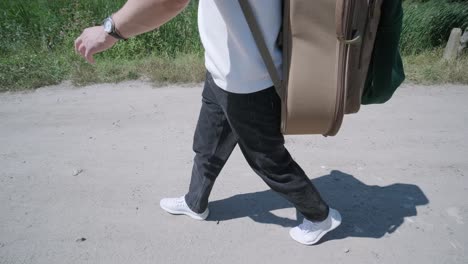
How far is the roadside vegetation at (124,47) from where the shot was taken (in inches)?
159

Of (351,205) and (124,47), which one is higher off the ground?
(124,47)

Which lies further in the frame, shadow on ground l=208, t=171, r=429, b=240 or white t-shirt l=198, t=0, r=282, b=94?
shadow on ground l=208, t=171, r=429, b=240

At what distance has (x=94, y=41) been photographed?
1.58 meters

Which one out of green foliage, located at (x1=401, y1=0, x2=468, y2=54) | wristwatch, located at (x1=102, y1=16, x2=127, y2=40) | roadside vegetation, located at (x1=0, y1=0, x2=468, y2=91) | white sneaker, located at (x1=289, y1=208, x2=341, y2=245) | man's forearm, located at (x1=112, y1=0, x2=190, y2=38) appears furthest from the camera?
green foliage, located at (x1=401, y1=0, x2=468, y2=54)

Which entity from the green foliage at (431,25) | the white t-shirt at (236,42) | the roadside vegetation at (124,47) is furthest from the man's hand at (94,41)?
the green foliage at (431,25)

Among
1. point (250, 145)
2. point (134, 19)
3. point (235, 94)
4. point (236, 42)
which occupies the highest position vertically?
point (134, 19)

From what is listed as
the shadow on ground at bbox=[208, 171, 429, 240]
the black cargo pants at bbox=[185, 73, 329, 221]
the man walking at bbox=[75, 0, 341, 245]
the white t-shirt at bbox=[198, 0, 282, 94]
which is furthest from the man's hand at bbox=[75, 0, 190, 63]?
the shadow on ground at bbox=[208, 171, 429, 240]

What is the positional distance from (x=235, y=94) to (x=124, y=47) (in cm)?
360

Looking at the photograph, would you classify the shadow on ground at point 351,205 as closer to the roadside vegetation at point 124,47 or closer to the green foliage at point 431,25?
the roadside vegetation at point 124,47

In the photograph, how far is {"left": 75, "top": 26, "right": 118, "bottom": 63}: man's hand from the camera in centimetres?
157

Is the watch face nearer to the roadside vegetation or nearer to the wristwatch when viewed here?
the wristwatch

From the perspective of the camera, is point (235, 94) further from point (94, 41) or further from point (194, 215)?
point (194, 215)

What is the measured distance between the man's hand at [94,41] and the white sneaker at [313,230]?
1345mm

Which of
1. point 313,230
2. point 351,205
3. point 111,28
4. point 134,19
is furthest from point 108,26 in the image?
point 351,205
